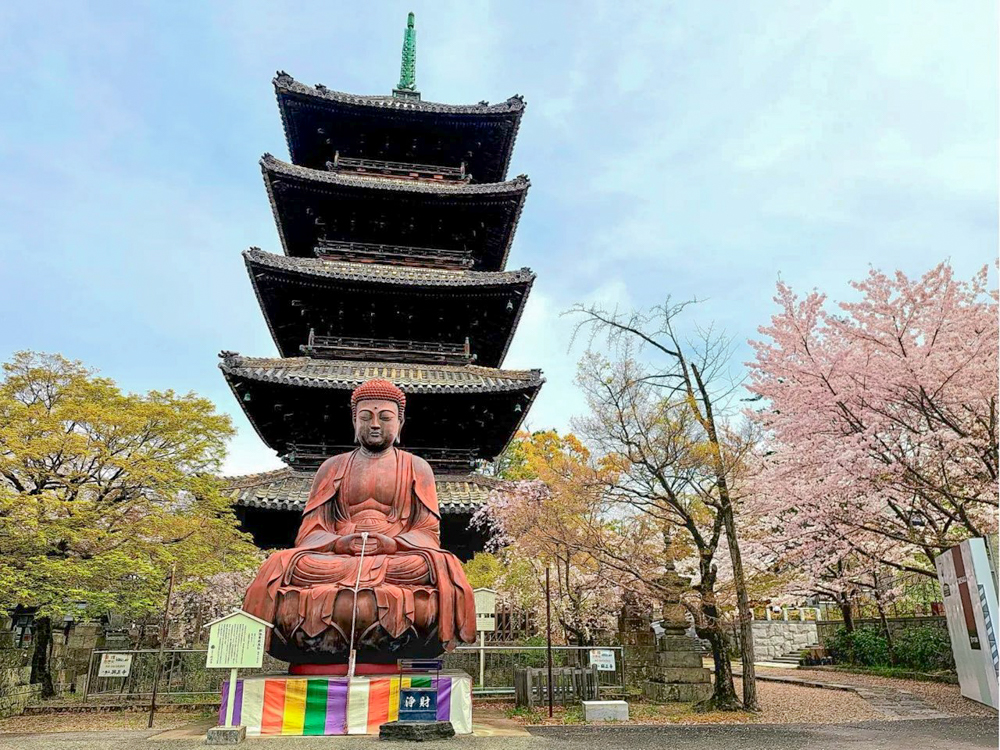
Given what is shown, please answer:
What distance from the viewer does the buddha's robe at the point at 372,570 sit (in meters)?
7.89

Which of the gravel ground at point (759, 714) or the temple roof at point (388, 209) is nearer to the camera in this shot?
the gravel ground at point (759, 714)

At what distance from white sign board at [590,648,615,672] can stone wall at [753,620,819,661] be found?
17.9m

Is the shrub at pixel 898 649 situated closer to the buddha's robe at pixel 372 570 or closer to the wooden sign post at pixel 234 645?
the buddha's robe at pixel 372 570

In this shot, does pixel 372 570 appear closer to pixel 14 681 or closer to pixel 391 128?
pixel 14 681

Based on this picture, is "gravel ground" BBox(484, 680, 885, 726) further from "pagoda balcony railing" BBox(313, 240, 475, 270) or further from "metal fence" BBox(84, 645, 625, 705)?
"pagoda balcony railing" BBox(313, 240, 475, 270)

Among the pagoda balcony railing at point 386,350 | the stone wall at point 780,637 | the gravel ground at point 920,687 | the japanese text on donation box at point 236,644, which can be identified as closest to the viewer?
the japanese text on donation box at point 236,644

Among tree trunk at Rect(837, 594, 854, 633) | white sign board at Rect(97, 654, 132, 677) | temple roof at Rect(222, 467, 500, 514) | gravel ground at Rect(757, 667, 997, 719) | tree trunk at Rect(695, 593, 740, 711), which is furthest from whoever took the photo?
tree trunk at Rect(837, 594, 854, 633)

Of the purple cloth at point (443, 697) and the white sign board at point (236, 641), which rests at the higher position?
the white sign board at point (236, 641)

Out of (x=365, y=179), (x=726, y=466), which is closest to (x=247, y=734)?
(x=726, y=466)

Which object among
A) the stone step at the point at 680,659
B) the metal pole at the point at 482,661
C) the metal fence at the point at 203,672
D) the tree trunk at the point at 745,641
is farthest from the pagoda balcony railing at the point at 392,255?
the stone step at the point at 680,659

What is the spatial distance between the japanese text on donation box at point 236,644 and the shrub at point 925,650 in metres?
16.3

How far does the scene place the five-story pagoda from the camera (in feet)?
40.2

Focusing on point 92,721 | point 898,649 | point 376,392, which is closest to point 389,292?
point 376,392

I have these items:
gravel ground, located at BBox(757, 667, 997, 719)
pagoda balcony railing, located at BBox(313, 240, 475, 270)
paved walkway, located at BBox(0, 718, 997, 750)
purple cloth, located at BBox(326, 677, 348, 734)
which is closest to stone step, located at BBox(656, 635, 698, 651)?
paved walkway, located at BBox(0, 718, 997, 750)
